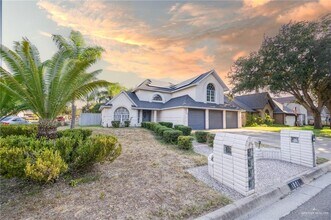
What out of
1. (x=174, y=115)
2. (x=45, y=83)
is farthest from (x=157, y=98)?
(x=45, y=83)

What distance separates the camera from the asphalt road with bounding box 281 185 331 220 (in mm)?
3484

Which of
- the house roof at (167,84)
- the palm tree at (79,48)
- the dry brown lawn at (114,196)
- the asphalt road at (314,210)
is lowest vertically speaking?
the asphalt road at (314,210)

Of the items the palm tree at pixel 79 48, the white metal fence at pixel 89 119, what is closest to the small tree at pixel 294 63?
the palm tree at pixel 79 48

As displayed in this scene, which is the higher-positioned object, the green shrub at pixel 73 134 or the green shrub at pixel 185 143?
the green shrub at pixel 73 134

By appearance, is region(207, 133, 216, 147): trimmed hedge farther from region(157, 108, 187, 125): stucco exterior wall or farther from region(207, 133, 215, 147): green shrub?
region(157, 108, 187, 125): stucco exterior wall

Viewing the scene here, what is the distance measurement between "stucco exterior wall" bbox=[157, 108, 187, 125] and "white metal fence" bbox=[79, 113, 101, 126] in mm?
10563

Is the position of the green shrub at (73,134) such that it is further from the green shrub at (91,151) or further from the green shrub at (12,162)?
the green shrub at (12,162)

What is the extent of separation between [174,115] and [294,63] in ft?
51.2

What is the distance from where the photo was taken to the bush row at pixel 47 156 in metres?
3.89

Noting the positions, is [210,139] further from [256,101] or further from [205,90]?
[256,101]

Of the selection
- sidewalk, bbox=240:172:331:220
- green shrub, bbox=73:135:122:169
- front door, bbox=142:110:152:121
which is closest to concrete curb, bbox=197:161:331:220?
sidewalk, bbox=240:172:331:220

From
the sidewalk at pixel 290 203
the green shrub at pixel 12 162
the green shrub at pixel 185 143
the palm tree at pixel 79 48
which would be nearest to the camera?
the sidewalk at pixel 290 203

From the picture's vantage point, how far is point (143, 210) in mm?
3549

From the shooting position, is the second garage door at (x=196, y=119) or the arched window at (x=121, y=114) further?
the arched window at (x=121, y=114)
